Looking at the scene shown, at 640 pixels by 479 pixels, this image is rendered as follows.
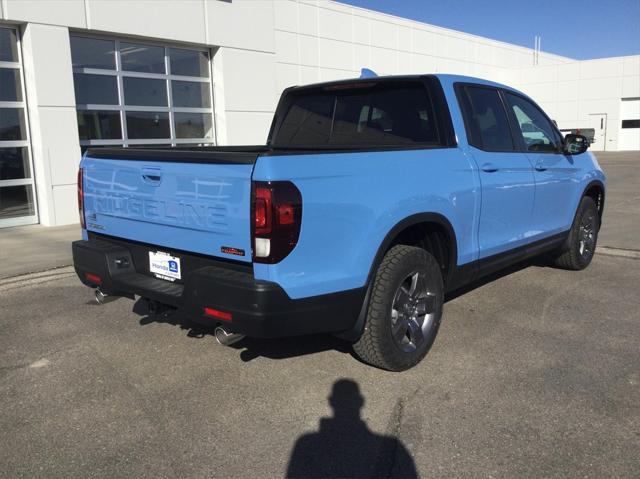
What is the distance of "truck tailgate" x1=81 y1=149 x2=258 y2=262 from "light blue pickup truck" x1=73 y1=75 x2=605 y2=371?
0.01 meters

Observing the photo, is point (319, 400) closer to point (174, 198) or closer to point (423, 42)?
point (174, 198)

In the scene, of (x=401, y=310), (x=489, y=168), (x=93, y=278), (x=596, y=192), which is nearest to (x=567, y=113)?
(x=596, y=192)

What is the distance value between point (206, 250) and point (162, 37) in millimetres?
9700

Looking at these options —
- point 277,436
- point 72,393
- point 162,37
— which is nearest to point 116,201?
point 72,393

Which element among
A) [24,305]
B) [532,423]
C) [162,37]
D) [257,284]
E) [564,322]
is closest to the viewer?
[257,284]

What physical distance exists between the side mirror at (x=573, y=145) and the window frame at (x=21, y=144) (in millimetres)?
8836

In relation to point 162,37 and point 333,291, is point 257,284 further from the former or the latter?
point 162,37

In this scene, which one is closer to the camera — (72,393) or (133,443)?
(133,443)

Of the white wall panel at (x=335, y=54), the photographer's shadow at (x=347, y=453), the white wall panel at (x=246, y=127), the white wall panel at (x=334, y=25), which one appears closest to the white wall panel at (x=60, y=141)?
the white wall panel at (x=246, y=127)

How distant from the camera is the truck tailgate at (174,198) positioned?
3.01 meters

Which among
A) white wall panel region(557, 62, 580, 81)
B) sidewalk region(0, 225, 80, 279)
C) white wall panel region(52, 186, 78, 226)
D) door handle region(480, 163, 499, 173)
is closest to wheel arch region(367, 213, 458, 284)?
door handle region(480, 163, 499, 173)

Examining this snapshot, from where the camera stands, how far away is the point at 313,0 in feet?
68.4

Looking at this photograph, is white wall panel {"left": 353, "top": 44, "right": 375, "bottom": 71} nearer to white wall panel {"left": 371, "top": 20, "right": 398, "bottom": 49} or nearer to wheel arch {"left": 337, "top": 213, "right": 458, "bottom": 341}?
white wall panel {"left": 371, "top": 20, "right": 398, "bottom": 49}

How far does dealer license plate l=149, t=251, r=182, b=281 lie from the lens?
11.4ft
